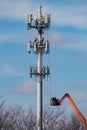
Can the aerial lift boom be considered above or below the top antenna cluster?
below

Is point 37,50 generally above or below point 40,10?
below

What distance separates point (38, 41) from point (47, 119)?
→ 12349mm

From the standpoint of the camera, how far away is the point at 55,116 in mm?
88875

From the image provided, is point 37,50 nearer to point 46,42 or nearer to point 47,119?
point 46,42

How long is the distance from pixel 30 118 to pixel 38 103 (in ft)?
8.53

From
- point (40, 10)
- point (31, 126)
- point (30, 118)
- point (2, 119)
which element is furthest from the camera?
point (40, 10)

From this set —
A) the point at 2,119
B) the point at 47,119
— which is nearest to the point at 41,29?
the point at 47,119

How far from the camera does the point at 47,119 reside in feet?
281

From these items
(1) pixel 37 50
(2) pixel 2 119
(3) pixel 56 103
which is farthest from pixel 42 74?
(2) pixel 2 119

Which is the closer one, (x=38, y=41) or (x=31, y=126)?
(x=31, y=126)

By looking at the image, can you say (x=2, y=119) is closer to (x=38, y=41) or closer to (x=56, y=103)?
(x=56, y=103)

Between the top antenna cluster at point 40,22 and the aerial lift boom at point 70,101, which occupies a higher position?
the top antenna cluster at point 40,22

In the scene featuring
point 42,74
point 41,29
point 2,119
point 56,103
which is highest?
point 41,29

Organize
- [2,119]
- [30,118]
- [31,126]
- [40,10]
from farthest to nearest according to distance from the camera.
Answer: [40,10] < [30,118] < [31,126] < [2,119]
